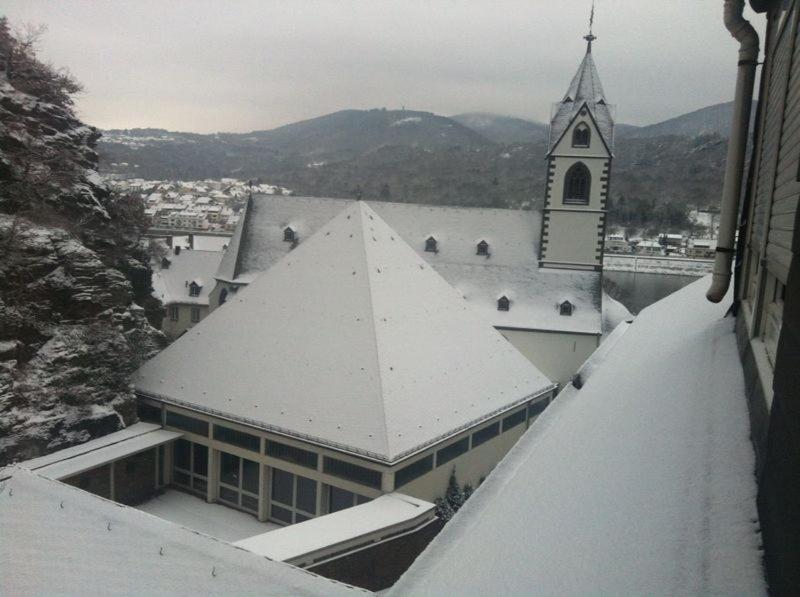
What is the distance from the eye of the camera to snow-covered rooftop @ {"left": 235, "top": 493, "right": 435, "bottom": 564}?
11133mm

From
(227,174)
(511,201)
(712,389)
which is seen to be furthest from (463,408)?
(227,174)

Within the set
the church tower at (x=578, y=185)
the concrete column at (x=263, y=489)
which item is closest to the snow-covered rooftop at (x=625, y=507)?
A: the concrete column at (x=263, y=489)

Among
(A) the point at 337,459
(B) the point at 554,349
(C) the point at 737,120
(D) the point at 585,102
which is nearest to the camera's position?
(C) the point at 737,120

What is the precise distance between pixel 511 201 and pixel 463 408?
42.3m

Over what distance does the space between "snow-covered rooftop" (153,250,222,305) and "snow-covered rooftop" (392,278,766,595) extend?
3378 centimetres

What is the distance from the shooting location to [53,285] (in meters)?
15.6

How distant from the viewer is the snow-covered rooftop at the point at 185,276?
36.8 m

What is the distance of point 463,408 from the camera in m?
15.3

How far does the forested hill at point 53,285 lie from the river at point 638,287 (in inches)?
1328

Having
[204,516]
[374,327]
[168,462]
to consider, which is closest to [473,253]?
[374,327]

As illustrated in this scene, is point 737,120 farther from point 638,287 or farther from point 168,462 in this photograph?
point 638,287

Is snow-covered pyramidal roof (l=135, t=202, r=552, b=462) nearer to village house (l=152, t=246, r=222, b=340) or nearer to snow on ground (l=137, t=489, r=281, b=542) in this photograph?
snow on ground (l=137, t=489, r=281, b=542)

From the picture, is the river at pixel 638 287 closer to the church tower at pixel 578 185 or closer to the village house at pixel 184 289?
the church tower at pixel 578 185

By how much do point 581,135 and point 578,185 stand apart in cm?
219
